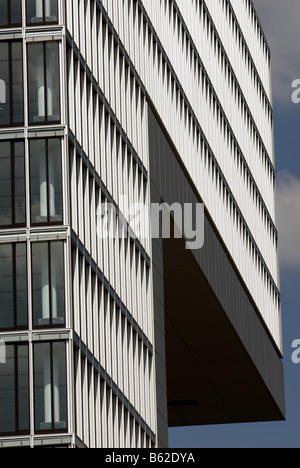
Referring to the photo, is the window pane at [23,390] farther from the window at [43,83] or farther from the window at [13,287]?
the window at [43,83]

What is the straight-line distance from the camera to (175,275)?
79.1 meters

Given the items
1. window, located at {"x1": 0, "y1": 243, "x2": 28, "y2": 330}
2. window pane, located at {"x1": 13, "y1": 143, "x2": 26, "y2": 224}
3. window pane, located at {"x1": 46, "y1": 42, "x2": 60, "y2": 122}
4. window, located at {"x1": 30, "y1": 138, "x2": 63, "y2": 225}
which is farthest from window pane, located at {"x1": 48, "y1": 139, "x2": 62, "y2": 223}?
window, located at {"x1": 0, "y1": 243, "x2": 28, "y2": 330}

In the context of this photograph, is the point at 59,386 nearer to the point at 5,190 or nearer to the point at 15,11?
the point at 5,190

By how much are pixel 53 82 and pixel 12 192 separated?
3.95m

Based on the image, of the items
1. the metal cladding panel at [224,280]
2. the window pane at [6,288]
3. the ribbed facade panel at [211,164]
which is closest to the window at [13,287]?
the window pane at [6,288]

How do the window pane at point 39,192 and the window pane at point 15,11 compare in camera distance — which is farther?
the window pane at point 15,11

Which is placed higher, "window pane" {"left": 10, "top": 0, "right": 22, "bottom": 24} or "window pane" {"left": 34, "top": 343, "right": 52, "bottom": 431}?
"window pane" {"left": 10, "top": 0, "right": 22, "bottom": 24}

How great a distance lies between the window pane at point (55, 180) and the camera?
51.5m

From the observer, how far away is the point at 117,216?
58.4m

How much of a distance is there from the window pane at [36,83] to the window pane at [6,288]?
4423 mm

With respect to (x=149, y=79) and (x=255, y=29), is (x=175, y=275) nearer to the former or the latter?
(x=149, y=79)

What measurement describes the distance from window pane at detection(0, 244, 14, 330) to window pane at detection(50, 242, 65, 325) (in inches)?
50.4

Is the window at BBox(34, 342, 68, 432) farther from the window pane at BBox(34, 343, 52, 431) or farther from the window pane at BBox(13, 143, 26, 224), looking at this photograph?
the window pane at BBox(13, 143, 26, 224)

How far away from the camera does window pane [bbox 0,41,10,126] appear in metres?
52.7
